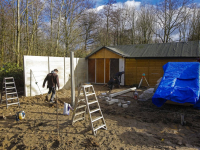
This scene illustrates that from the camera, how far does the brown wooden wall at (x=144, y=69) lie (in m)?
12.3

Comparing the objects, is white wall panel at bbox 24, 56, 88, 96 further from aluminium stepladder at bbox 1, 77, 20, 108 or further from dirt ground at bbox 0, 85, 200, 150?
dirt ground at bbox 0, 85, 200, 150

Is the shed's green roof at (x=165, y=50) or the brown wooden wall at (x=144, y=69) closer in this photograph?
the shed's green roof at (x=165, y=50)

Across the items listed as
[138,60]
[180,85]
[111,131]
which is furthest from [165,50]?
[111,131]

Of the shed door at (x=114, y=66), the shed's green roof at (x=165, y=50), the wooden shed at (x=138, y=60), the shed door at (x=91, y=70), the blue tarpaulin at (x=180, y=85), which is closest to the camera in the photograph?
the blue tarpaulin at (x=180, y=85)

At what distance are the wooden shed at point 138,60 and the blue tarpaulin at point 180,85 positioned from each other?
13.6ft

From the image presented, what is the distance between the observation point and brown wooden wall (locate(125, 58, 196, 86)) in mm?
12312

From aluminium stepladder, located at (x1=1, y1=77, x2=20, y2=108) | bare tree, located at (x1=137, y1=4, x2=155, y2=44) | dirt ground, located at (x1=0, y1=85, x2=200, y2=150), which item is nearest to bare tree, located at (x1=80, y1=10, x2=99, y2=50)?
bare tree, located at (x1=137, y1=4, x2=155, y2=44)

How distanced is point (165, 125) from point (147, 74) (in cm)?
799

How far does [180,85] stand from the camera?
21.9ft

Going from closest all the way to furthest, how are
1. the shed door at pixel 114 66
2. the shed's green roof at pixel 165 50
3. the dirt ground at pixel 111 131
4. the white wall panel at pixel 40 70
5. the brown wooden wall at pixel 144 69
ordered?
1. the dirt ground at pixel 111 131
2. the white wall panel at pixel 40 70
3. the shed's green roof at pixel 165 50
4. the brown wooden wall at pixel 144 69
5. the shed door at pixel 114 66

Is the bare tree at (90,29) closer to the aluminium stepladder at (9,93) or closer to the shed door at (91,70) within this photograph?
the shed door at (91,70)

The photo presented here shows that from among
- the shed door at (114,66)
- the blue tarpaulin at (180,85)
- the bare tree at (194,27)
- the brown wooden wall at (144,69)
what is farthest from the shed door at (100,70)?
the bare tree at (194,27)

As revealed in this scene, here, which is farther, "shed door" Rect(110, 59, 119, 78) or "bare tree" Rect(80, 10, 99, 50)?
"bare tree" Rect(80, 10, 99, 50)

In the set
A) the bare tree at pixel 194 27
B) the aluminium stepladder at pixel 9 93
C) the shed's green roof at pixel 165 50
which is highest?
the bare tree at pixel 194 27
